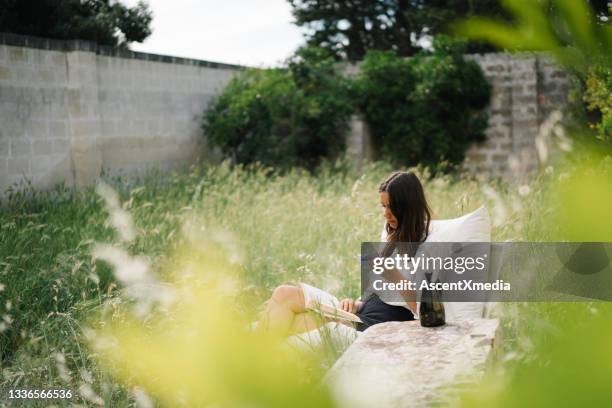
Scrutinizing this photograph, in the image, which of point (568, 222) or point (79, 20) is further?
point (79, 20)

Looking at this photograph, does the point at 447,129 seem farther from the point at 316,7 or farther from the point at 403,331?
the point at 316,7

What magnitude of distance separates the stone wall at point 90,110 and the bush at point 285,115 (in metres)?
0.52

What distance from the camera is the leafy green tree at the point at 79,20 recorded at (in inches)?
380

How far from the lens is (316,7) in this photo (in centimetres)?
1967

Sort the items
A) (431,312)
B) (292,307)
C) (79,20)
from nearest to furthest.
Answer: (431,312) < (292,307) < (79,20)

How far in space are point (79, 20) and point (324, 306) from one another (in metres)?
8.53

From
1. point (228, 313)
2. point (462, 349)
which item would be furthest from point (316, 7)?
point (228, 313)

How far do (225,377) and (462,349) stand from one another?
221 centimetres

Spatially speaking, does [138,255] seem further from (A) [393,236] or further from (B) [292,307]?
(A) [393,236]

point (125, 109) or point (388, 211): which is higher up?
point (125, 109)

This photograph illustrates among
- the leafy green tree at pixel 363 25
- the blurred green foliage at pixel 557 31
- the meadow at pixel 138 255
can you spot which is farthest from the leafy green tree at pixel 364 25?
the blurred green foliage at pixel 557 31

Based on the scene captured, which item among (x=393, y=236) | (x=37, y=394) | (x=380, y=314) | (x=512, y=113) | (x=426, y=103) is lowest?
(x=37, y=394)

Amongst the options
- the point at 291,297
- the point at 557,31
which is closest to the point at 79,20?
the point at 291,297

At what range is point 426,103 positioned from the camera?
10570 millimetres
